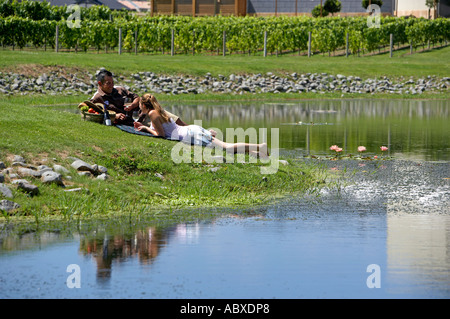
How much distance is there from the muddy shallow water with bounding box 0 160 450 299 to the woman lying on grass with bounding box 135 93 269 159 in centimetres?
296

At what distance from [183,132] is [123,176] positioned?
2.53 meters

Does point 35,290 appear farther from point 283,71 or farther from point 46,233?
point 283,71

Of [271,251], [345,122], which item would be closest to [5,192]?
[271,251]

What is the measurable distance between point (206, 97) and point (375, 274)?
30536 millimetres

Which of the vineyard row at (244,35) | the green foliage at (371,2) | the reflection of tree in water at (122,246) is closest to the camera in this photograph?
the reflection of tree in water at (122,246)

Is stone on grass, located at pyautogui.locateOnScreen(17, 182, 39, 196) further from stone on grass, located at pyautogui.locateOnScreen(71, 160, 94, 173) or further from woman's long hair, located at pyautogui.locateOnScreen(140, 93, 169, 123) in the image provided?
woman's long hair, located at pyautogui.locateOnScreen(140, 93, 169, 123)

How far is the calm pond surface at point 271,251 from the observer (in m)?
8.34

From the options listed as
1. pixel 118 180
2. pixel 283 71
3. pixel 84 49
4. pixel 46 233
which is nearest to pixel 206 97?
pixel 283 71

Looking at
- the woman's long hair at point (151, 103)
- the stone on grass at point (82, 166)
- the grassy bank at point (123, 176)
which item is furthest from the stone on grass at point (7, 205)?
the woman's long hair at point (151, 103)

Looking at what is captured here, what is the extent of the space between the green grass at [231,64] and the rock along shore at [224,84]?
806 mm

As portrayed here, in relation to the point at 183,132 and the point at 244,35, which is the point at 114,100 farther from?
the point at 244,35

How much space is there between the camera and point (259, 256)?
9609 millimetres

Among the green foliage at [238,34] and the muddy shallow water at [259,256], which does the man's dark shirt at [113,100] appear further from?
the green foliage at [238,34]
